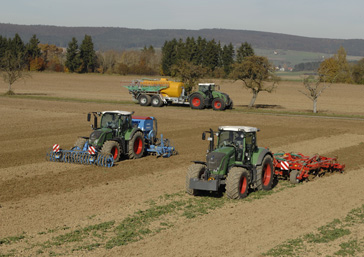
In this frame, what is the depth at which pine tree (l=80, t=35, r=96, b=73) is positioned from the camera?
424 feet

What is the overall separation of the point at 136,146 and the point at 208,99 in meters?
26.8

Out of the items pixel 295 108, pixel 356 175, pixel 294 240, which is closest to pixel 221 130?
pixel 294 240

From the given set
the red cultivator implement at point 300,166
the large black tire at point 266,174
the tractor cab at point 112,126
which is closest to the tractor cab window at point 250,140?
the large black tire at point 266,174

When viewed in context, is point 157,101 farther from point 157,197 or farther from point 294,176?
point 157,197

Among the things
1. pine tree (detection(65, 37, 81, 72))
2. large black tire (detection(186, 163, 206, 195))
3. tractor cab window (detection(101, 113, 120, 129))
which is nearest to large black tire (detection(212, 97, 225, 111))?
tractor cab window (detection(101, 113, 120, 129))

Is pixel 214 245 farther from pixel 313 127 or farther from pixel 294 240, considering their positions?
pixel 313 127

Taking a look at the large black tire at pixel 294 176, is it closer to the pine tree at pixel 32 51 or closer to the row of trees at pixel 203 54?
the row of trees at pixel 203 54

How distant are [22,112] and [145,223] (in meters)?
33.1

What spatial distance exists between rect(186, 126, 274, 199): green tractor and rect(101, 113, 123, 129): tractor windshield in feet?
23.0

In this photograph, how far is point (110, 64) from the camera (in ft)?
456

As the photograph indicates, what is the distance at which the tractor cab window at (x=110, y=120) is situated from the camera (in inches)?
942

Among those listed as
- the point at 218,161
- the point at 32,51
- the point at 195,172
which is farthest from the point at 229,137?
the point at 32,51

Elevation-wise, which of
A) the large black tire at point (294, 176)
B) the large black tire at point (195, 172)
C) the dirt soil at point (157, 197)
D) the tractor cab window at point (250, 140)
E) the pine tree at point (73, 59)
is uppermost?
the pine tree at point (73, 59)

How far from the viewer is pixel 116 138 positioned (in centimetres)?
2361
